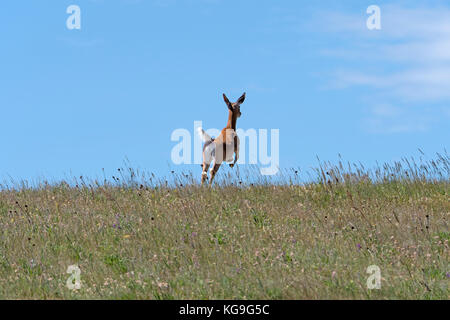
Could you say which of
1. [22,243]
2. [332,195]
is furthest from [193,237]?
[332,195]

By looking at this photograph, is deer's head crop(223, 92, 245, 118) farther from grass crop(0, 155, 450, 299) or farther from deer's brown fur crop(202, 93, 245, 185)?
grass crop(0, 155, 450, 299)

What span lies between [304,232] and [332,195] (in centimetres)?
326

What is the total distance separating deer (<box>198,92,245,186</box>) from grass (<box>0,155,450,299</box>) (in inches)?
102

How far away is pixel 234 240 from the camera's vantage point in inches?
349

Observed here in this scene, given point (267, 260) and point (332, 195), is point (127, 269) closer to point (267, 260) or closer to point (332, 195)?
point (267, 260)

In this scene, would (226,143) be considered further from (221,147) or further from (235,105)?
(235,105)

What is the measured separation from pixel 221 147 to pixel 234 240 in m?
7.73

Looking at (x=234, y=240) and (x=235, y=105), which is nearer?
(x=234, y=240)

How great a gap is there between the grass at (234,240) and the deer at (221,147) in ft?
8.51

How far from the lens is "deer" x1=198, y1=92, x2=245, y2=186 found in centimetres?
1625

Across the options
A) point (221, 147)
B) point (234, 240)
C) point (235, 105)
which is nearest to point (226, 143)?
point (221, 147)

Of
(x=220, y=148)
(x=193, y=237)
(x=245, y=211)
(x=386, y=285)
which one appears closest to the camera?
(x=386, y=285)
